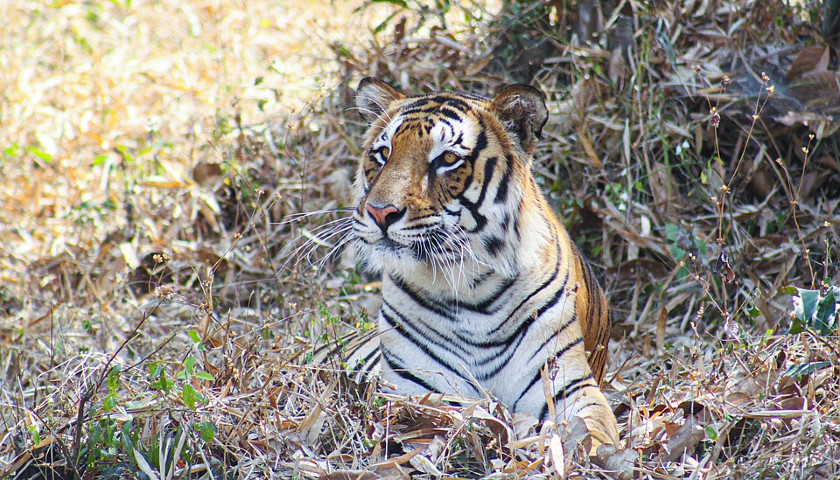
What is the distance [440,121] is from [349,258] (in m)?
2.00

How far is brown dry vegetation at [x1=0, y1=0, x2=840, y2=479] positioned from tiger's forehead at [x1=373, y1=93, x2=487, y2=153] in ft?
2.31

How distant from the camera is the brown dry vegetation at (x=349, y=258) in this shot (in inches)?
121

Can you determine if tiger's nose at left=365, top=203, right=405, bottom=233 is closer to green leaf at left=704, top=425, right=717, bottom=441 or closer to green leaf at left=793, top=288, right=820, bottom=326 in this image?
green leaf at left=704, top=425, right=717, bottom=441

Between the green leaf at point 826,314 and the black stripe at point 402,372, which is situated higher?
the green leaf at point 826,314

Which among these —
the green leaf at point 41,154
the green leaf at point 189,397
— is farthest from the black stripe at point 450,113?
the green leaf at point 41,154

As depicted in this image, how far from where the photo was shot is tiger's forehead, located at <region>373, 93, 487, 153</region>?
3.43 metres

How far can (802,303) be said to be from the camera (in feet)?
11.0

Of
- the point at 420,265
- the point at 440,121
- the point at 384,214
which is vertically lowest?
the point at 420,265

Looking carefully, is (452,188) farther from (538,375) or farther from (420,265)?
(538,375)

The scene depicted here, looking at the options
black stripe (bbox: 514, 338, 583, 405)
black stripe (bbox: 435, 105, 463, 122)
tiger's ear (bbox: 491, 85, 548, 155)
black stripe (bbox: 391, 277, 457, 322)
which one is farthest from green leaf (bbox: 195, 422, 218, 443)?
tiger's ear (bbox: 491, 85, 548, 155)

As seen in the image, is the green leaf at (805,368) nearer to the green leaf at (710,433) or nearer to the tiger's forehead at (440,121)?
the green leaf at (710,433)

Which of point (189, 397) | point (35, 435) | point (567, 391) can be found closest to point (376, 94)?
point (567, 391)

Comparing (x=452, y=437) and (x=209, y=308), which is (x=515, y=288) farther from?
(x=209, y=308)

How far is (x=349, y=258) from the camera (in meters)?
5.32
